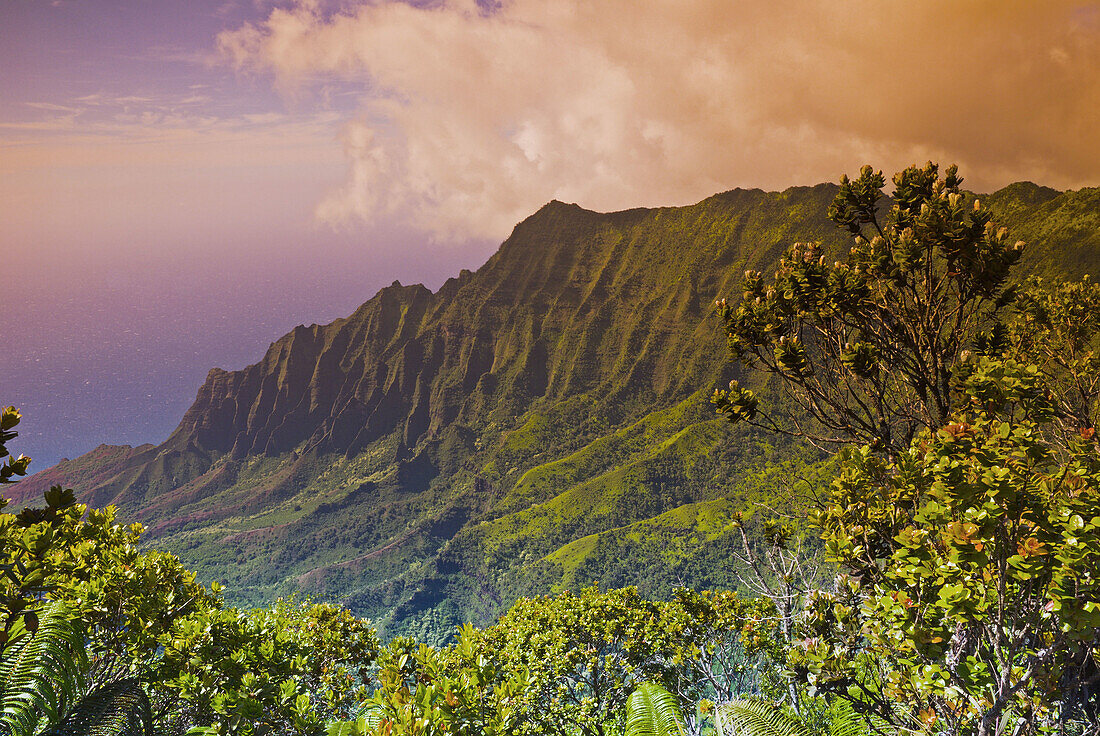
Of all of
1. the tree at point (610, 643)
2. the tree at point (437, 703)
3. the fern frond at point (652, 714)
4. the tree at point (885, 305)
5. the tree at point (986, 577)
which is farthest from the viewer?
the tree at point (610, 643)

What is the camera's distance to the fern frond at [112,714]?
775 centimetres

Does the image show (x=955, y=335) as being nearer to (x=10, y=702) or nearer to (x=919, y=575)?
(x=919, y=575)

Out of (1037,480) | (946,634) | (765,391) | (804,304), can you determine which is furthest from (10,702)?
(765,391)

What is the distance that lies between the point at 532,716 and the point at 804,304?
16719 millimetres

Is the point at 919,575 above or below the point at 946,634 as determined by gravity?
above

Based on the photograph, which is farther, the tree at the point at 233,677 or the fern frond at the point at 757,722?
the tree at the point at 233,677

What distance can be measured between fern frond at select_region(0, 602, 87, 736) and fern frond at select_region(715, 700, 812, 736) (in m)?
A: 8.59

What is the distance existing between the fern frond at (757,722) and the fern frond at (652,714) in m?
0.65

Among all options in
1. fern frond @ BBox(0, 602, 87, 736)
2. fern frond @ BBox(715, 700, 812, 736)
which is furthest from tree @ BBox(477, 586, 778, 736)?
fern frond @ BBox(0, 602, 87, 736)

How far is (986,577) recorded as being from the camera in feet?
16.1

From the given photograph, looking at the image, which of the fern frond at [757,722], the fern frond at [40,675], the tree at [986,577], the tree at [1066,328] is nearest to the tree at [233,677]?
the fern frond at [40,675]

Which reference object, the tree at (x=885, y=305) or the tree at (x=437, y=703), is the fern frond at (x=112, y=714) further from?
the tree at (x=885, y=305)

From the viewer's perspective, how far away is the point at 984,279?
8633 millimetres

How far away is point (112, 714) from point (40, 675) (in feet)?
5.19
